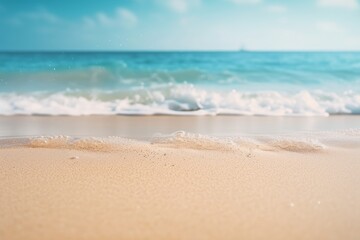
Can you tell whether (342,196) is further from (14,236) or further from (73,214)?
(14,236)

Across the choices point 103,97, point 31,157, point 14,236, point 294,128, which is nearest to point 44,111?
point 103,97

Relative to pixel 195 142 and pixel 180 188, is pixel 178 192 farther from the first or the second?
pixel 195 142

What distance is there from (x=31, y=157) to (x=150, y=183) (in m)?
Result: 1.32

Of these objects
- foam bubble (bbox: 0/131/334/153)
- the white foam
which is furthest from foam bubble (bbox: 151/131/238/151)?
the white foam

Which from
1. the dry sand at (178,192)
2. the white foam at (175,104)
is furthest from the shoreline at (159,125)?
the dry sand at (178,192)

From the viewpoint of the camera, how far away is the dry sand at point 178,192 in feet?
6.75

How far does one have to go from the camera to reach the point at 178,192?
8.36 feet

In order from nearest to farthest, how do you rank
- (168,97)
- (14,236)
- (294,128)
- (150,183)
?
1. (14,236)
2. (150,183)
3. (294,128)
4. (168,97)

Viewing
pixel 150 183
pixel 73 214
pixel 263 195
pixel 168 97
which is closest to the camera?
pixel 73 214

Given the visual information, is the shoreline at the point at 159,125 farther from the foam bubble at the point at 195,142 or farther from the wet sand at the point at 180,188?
the wet sand at the point at 180,188

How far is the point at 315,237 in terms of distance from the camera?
1987mm

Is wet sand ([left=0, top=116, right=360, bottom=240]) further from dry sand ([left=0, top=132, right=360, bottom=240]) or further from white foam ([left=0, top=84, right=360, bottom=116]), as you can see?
white foam ([left=0, top=84, right=360, bottom=116])

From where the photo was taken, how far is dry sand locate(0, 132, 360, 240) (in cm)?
206

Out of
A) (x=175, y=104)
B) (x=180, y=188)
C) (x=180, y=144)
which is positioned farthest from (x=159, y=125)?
(x=180, y=188)
